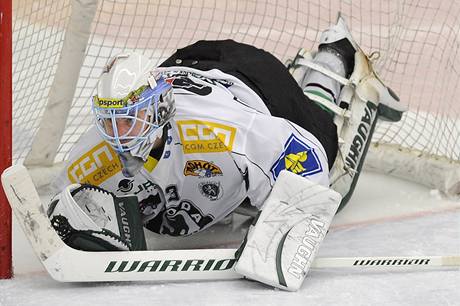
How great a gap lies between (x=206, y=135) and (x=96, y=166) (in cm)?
29

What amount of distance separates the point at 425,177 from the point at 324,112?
51cm

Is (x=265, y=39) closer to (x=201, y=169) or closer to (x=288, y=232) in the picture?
(x=201, y=169)

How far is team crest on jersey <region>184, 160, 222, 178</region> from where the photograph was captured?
286 centimetres

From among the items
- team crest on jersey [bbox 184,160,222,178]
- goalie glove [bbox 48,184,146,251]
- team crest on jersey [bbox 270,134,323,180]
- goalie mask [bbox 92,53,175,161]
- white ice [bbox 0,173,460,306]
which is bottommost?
white ice [bbox 0,173,460,306]

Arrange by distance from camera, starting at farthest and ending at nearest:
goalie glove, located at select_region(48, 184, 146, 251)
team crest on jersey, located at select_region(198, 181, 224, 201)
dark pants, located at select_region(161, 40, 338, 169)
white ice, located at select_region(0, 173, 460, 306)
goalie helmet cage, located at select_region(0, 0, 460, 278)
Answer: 1. goalie helmet cage, located at select_region(0, 0, 460, 278)
2. dark pants, located at select_region(161, 40, 338, 169)
3. team crest on jersey, located at select_region(198, 181, 224, 201)
4. goalie glove, located at select_region(48, 184, 146, 251)
5. white ice, located at select_region(0, 173, 460, 306)

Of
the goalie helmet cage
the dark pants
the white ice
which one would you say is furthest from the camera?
the goalie helmet cage

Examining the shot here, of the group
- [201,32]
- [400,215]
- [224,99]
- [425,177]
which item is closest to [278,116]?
[224,99]

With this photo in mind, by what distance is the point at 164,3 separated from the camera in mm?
3961

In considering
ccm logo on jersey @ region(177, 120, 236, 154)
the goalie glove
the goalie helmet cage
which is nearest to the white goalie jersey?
ccm logo on jersey @ region(177, 120, 236, 154)

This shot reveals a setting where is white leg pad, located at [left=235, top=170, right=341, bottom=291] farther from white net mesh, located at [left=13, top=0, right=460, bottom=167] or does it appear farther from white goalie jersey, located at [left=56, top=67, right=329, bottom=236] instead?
white net mesh, located at [left=13, top=0, right=460, bottom=167]

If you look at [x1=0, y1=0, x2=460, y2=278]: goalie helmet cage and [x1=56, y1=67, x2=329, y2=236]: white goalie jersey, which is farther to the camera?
[x1=0, y1=0, x2=460, y2=278]: goalie helmet cage

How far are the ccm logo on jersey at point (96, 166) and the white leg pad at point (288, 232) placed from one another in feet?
1.31

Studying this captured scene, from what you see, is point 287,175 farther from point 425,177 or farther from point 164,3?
point 164,3

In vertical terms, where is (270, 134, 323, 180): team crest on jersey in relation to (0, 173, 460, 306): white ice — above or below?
above
